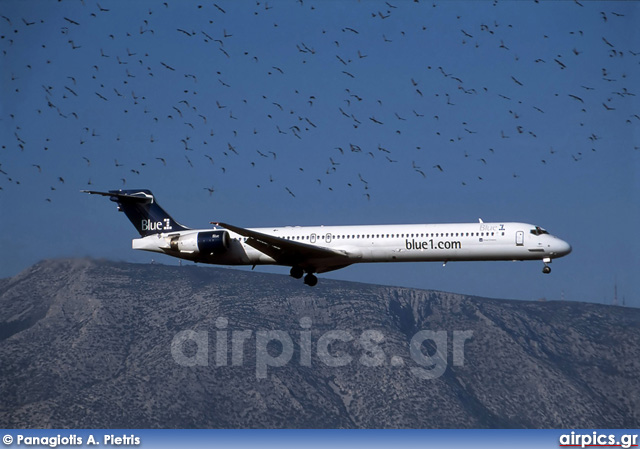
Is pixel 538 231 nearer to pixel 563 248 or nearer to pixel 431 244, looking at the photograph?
pixel 563 248

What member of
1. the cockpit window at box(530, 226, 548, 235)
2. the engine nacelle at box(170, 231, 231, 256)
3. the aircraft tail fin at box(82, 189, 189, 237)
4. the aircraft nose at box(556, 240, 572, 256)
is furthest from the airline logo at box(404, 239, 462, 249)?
the aircraft tail fin at box(82, 189, 189, 237)

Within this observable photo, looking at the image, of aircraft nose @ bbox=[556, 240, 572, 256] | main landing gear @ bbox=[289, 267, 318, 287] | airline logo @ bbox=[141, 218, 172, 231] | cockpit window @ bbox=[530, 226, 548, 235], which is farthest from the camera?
A: airline logo @ bbox=[141, 218, 172, 231]

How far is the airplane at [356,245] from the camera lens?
78.4 metres

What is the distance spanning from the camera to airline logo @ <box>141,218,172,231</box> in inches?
3595

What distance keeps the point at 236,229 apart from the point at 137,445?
41.5m

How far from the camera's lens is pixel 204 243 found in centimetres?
8456

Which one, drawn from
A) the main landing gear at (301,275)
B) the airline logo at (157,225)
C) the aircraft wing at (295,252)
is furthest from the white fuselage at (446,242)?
the airline logo at (157,225)

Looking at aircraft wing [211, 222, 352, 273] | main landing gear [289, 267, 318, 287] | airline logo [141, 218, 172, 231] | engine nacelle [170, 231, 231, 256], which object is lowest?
main landing gear [289, 267, 318, 287]

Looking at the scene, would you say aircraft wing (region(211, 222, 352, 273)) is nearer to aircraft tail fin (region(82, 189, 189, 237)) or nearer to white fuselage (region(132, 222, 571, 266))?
white fuselage (region(132, 222, 571, 266))

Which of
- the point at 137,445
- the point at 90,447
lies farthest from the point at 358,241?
the point at 90,447

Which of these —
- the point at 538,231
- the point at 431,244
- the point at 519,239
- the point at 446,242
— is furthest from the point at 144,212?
the point at 538,231

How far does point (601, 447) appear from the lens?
129 m

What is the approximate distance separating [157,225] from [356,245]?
21.7 m

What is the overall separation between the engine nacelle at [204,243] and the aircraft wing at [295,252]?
2408 mm
